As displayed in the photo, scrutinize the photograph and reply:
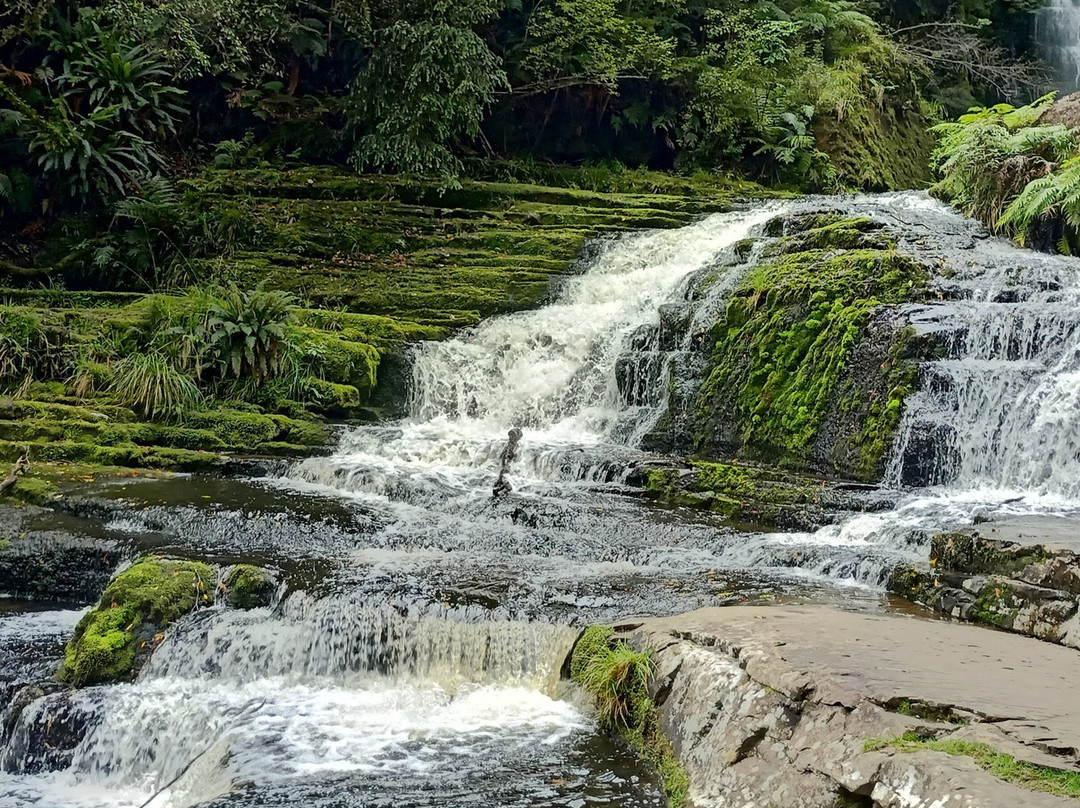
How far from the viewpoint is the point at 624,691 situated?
5.18 meters

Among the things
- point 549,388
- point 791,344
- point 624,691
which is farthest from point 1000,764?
point 549,388

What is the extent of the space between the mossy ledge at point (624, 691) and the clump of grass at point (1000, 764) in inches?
46.6

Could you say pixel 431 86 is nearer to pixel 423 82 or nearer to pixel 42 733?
pixel 423 82

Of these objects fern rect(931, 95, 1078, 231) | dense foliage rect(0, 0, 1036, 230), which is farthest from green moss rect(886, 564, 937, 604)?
dense foliage rect(0, 0, 1036, 230)

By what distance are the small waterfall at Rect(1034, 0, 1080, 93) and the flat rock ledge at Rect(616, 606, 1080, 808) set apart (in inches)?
898

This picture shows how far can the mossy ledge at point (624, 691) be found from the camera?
4684mm

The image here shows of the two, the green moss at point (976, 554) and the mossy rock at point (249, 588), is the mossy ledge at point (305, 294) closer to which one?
the mossy rock at point (249, 588)

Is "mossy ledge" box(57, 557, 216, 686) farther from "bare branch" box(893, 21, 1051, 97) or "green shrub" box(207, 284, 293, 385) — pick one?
"bare branch" box(893, 21, 1051, 97)

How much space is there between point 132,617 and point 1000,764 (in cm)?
516

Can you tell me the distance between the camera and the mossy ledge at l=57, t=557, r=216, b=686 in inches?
229

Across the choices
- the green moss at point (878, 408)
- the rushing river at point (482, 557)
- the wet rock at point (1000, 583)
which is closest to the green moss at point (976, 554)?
the wet rock at point (1000, 583)

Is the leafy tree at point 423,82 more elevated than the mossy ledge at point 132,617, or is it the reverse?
the leafy tree at point 423,82

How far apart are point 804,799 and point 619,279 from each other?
1121 cm

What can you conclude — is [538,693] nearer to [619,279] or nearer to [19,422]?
[19,422]
